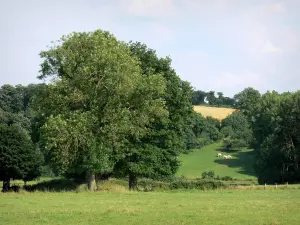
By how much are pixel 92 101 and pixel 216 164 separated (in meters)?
72.7

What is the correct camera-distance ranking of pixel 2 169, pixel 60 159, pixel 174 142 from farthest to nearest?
pixel 2 169, pixel 174 142, pixel 60 159

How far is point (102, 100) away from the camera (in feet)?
142

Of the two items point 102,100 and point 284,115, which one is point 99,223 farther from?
point 284,115

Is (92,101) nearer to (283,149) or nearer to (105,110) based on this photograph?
(105,110)

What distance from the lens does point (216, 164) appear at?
110562mm

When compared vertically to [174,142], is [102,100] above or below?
above

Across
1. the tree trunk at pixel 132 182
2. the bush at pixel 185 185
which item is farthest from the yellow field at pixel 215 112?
the bush at pixel 185 185

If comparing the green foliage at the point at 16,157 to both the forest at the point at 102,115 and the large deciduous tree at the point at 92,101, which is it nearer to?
the forest at the point at 102,115

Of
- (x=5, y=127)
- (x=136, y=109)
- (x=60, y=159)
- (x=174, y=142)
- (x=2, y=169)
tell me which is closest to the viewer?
(x=60, y=159)

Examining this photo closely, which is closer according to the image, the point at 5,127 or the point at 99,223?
the point at 99,223

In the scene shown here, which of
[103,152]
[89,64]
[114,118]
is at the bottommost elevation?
[103,152]

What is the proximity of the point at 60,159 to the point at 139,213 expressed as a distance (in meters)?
20.9

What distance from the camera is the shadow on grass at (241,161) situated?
10495 cm

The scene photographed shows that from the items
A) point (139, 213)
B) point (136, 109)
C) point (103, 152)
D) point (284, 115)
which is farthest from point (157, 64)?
point (284, 115)
